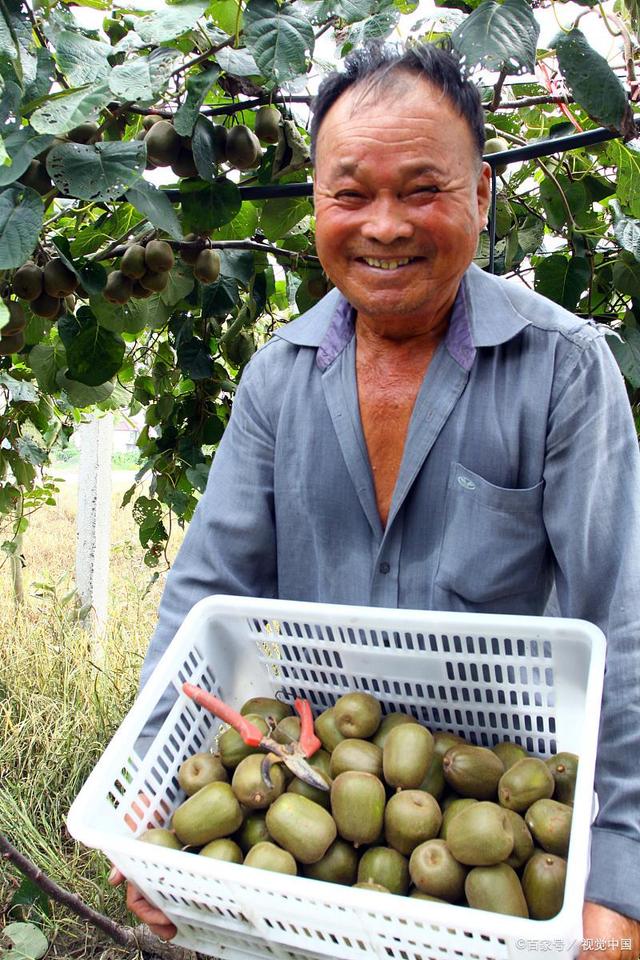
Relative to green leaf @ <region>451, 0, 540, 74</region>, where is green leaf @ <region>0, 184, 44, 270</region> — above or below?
below

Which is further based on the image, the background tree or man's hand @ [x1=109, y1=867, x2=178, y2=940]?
the background tree

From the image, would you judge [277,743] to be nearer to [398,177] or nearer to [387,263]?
[387,263]

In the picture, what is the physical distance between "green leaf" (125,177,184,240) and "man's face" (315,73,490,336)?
13.3 inches

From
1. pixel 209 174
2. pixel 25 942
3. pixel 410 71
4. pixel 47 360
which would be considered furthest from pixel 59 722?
pixel 410 71

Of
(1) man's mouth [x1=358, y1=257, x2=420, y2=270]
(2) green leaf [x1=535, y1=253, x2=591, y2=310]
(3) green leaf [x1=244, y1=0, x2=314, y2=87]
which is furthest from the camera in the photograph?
(2) green leaf [x1=535, y1=253, x2=591, y2=310]

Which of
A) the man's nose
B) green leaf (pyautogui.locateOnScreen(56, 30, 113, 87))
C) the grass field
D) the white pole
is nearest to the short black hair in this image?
the man's nose

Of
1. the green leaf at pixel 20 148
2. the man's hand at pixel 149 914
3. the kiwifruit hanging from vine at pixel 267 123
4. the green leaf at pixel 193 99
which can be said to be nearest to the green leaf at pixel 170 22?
the green leaf at pixel 193 99

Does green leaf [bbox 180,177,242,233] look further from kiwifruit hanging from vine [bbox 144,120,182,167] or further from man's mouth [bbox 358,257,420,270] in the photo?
man's mouth [bbox 358,257,420,270]

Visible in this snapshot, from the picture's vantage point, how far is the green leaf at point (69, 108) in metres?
1.37

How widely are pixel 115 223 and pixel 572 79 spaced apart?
1128 mm

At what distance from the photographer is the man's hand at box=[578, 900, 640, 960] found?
1.06 metres

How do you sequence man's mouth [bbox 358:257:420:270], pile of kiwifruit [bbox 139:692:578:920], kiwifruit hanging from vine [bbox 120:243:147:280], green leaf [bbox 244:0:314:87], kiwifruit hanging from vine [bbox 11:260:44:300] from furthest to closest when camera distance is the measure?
1. kiwifruit hanging from vine [bbox 120:243:147:280]
2. kiwifruit hanging from vine [bbox 11:260:44:300]
3. green leaf [bbox 244:0:314:87]
4. man's mouth [bbox 358:257:420:270]
5. pile of kiwifruit [bbox 139:692:578:920]

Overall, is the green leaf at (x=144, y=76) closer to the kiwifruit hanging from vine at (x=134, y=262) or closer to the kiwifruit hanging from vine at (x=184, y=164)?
the kiwifruit hanging from vine at (x=184, y=164)

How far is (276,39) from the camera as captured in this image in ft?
4.79
